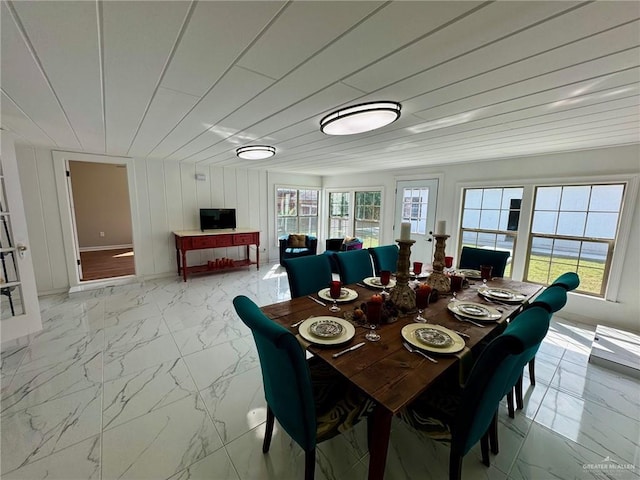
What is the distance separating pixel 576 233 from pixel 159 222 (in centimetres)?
631

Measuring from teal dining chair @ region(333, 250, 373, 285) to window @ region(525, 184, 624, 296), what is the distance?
2.56m

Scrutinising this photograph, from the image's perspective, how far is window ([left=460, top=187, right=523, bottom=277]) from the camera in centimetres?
374

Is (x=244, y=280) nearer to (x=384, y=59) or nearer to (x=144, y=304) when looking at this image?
(x=144, y=304)

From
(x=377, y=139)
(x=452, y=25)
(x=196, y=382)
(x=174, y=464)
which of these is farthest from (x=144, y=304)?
(x=452, y=25)

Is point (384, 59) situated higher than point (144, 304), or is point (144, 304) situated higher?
point (384, 59)

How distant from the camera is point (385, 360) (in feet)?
4.11

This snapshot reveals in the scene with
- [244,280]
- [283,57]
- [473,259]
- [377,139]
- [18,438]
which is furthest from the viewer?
[244,280]

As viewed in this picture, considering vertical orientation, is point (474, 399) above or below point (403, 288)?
below

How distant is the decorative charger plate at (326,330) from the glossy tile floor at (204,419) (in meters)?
0.75

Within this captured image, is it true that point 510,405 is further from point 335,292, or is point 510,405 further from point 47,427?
point 47,427

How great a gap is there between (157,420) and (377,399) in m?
1.62

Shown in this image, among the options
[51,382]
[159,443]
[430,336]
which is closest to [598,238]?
[430,336]

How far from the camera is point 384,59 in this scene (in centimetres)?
120

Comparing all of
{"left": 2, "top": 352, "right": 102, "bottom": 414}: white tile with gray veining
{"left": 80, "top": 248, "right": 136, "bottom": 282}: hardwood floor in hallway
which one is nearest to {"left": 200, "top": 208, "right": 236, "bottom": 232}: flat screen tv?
{"left": 80, "top": 248, "right": 136, "bottom": 282}: hardwood floor in hallway
